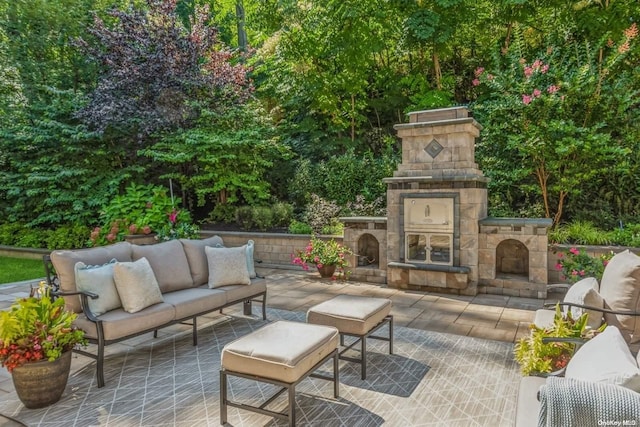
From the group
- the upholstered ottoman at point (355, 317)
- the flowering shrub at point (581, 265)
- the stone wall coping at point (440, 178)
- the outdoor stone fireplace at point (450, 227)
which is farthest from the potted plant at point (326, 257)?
the flowering shrub at point (581, 265)

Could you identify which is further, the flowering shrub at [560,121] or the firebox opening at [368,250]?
the firebox opening at [368,250]

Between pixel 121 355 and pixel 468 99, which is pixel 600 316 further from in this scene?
pixel 468 99

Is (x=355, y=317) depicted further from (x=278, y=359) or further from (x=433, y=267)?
(x=433, y=267)

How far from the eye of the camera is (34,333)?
8.63 ft

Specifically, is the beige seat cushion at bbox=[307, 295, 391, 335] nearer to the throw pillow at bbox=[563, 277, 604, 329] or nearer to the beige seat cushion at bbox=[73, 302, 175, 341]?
the beige seat cushion at bbox=[73, 302, 175, 341]

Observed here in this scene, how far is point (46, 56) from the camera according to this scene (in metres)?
9.74

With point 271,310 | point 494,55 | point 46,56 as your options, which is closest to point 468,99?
point 494,55

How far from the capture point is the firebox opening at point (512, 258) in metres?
5.92

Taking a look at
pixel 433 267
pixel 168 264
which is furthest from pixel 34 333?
pixel 433 267

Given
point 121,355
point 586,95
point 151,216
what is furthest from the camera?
point 151,216

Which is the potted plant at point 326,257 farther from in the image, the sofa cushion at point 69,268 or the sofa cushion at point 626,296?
the sofa cushion at point 626,296

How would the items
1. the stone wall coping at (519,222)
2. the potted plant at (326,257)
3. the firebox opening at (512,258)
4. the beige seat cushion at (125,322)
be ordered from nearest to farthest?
1. the beige seat cushion at (125,322)
2. the stone wall coping at (519,222)
3. the firebox opening at (512,258)
4. the potted plant at (326,257)

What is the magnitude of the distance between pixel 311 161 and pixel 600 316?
755 cm

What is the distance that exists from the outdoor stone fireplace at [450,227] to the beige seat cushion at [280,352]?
327 cm
